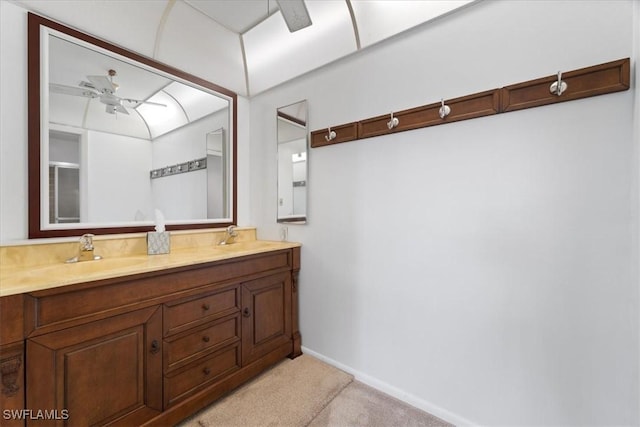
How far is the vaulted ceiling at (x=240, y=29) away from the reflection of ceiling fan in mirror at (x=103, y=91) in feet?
0.90

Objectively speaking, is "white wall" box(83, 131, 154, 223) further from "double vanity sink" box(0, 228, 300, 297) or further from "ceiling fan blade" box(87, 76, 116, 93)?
"ceiling fan blade" box(87, 76, 116, 93)

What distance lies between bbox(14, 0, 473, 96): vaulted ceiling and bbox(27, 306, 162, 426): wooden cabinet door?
5.89 ft

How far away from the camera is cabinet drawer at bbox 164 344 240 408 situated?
1409 millimetres

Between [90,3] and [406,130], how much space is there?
2.13m

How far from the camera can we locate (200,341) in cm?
154

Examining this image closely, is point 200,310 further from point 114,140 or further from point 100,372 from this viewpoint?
point 114,140

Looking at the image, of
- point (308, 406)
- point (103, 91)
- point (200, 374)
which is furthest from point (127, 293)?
point (103, 91)

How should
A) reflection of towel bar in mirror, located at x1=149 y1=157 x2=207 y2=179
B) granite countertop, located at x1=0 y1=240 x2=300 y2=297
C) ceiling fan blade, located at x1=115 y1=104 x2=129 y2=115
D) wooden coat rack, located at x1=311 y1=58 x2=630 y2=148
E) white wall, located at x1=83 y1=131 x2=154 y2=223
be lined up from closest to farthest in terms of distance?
1. granite countertop, located at x1=0 y1=240 x2=300 y2=297
2. wooden coat rack, located at x1=311 y1=58 x2=630 y2=148
3. white wall, located at x1=83 y1=131 x2=154 y2=223
4. ceiling fan blade, located at x1=115 y1=104 x2=129 y2=115
5. reflection of towel bar in mirror, located at x1=149 y1=157 x2=207 y2=179

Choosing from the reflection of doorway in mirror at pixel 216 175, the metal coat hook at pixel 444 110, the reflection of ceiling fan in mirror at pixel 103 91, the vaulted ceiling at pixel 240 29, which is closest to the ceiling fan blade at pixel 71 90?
the reflection of ceiling fan in mirror at pixel 103 91

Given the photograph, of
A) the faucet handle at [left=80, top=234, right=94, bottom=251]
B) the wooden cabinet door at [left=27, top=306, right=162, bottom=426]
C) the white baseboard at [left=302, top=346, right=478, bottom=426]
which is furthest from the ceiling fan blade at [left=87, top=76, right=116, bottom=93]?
the white baseboard at [left=302, top=346, right=478, bottom=426]

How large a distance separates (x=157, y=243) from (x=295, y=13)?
1.72 meters

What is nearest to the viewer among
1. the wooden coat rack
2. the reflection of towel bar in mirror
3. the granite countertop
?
the granite countertop

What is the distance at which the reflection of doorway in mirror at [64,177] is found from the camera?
149 cm

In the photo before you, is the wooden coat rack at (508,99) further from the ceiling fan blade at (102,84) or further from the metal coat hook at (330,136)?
the ceiling fan blade at (102,84)
